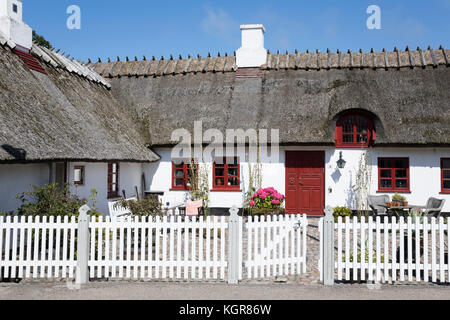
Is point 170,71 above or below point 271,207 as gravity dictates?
above

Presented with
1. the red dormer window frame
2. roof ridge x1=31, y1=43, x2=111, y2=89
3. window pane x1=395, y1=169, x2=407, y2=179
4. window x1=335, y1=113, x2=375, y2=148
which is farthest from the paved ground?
roof ridge x1=31, y1=43, x2=111, y2=89

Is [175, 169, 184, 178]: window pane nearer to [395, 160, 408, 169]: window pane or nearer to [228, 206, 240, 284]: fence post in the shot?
[395, 160, 408, 169]: window pane

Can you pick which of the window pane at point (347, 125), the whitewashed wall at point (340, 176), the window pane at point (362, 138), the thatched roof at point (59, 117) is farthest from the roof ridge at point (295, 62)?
the whitewashed wall at point (340, 176)

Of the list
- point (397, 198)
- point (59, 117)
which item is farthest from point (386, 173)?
point (59, 117)

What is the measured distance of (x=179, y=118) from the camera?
15.1 m

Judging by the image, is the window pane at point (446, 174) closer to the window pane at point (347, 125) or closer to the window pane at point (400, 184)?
the window pane at point (400, 184)

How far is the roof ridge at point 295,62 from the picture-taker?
1545 centimetres

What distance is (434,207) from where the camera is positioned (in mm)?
12352

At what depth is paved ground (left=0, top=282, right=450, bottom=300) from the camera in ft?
18.4

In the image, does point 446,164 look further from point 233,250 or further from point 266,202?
point 233,250

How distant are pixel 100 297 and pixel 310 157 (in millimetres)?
9905

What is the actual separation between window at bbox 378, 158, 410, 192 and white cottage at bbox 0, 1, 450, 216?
3cm
